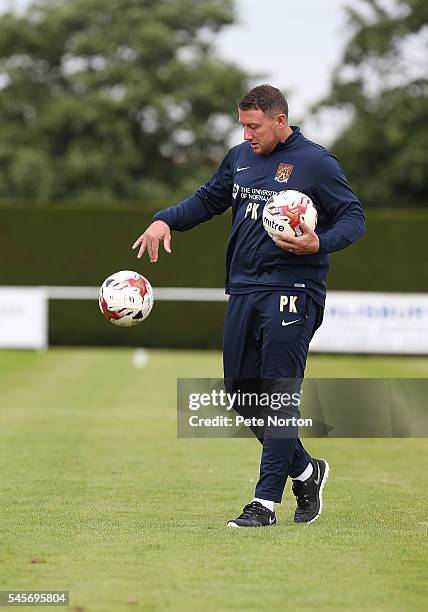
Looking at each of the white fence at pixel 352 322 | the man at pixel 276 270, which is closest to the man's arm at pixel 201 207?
the man at pixel 276 270

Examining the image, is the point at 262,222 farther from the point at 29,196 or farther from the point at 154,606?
the point at 29,196

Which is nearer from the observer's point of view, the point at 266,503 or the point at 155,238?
the point at 266,503

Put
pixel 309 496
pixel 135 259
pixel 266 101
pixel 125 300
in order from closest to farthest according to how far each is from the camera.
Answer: pixel 266 101, pixel 309 496, pixel 125 300, pixel 135 259

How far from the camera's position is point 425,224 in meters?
26.8

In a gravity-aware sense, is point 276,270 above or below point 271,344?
above

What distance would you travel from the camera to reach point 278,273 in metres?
6.46

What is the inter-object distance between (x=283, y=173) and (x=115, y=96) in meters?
36.3

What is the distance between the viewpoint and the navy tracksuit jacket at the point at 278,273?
21.0 feet

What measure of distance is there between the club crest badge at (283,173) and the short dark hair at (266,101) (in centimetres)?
27

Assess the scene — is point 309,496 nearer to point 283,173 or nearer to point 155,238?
point 155,238

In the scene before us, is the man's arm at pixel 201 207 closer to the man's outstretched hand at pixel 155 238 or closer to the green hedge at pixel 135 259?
the man's outstretched hand at pixel 155 238

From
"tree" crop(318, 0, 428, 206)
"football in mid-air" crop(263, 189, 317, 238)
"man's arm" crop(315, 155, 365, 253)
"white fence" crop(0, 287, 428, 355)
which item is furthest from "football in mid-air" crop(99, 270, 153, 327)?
"tree" crop(318, 0, 428, 206)

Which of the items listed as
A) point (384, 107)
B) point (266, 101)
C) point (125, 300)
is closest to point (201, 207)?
point (125, 300)

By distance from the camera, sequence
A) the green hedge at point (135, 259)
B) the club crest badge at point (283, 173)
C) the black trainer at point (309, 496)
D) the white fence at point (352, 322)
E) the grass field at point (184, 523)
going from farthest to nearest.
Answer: the green hedge at point (135, 259), the white fence at point (352, 322), the black trainer at point (309, 496), the club crest badge at point (283, 173), the grass field at point (184, 523)
